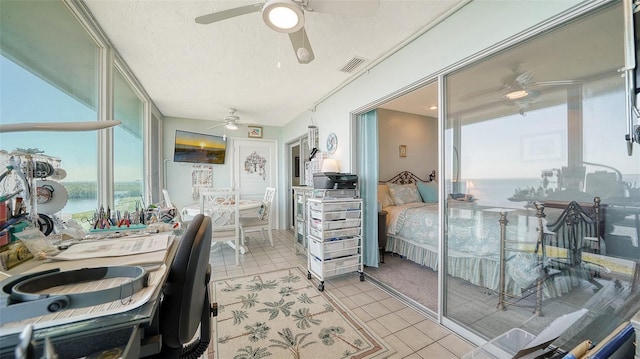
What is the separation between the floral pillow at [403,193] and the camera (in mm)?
3508

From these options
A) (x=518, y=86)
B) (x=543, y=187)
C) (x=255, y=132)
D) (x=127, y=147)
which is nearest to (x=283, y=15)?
(x=518, y=86)

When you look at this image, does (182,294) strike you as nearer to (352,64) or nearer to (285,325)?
(285,325)

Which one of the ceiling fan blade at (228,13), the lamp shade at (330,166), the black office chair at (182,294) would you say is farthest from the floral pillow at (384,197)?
the black office chair at (182,294)

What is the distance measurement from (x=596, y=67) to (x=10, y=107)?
302 cm

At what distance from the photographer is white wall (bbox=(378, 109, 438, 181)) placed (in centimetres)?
388

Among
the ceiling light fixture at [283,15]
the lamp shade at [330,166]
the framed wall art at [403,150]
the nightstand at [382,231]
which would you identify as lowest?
the nightstand at [382,231]

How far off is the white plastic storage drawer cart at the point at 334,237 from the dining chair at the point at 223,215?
46.3 inches

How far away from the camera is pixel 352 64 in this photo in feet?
8.09

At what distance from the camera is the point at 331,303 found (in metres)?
2.13

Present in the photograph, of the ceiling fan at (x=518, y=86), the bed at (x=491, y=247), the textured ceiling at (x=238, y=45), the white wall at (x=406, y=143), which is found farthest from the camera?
the white wall at (x=406, y=143)

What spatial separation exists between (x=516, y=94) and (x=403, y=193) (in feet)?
7.28

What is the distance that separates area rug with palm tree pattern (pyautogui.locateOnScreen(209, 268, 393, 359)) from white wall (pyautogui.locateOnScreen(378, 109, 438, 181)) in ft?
7.75

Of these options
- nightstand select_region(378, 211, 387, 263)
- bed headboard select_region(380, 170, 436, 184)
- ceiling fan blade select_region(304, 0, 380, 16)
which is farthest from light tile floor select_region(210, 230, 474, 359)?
ceiling fan blade select_region(304, 0, 380, 16)

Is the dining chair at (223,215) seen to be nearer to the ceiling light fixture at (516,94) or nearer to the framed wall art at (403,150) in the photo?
the framed wall art at (403,150)
